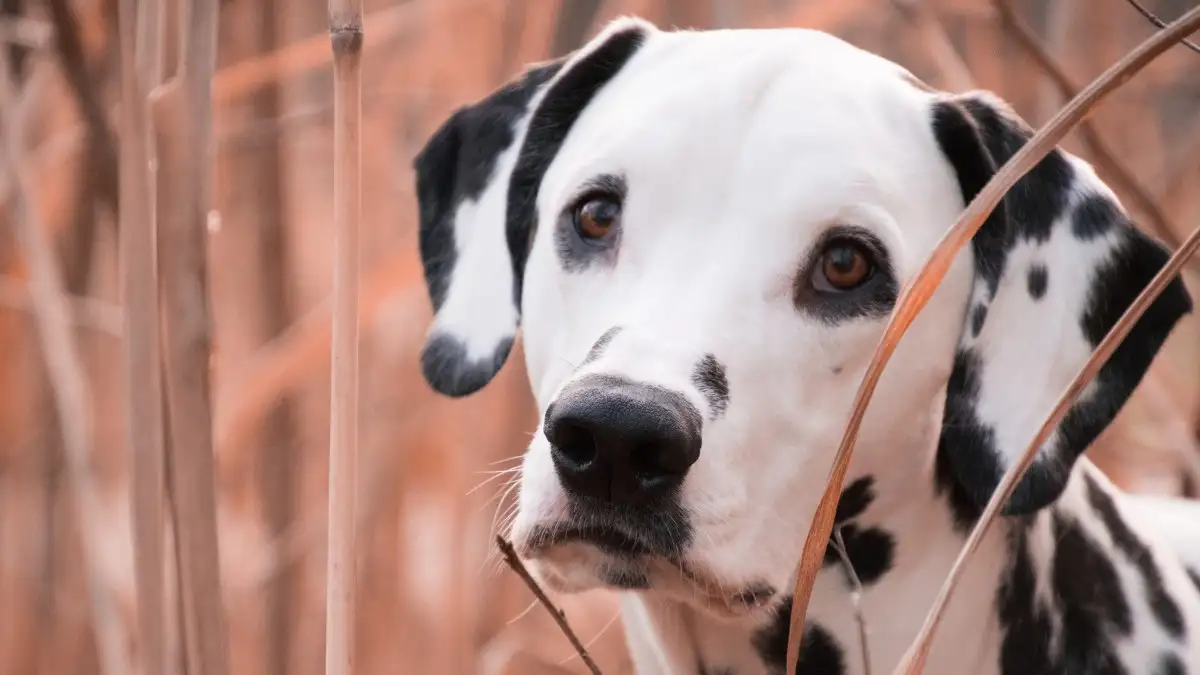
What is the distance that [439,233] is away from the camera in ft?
4.84

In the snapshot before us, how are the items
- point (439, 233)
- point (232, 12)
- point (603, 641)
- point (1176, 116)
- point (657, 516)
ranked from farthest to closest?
point (1176, 116)
point (603, 641)
point (232, 12)
point (439, 233)
point (657, 516)

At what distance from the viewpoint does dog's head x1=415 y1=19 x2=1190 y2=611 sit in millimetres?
1027

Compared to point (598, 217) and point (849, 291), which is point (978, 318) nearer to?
point (849, 291)

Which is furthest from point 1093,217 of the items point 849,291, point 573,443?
point 573,443

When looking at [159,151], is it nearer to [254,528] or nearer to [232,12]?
[232,12]

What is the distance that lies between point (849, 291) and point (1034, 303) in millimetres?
189

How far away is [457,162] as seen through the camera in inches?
58.8

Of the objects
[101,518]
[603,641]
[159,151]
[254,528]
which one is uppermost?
[159,151]

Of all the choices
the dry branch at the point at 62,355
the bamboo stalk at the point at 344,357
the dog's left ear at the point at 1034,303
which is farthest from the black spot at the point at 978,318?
the dry branch at the point at 62,355

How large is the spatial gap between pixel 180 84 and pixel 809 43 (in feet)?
1.94

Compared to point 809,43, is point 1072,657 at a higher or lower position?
lower

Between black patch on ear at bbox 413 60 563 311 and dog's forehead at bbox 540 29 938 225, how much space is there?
16 centimetres

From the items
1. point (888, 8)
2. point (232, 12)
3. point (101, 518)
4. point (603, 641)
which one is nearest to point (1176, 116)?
point (888, 8)

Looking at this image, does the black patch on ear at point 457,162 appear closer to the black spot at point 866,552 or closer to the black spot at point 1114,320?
the black spot at point 866,552
